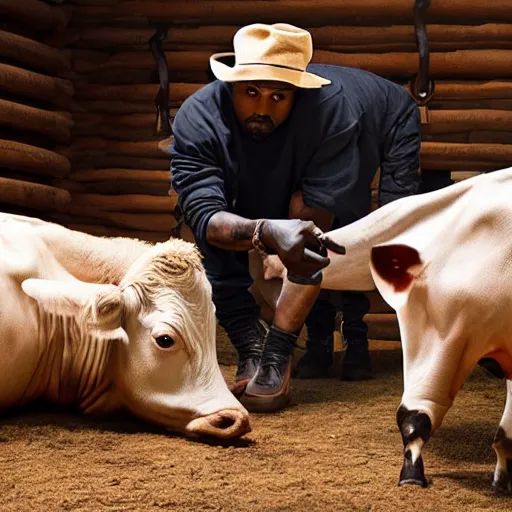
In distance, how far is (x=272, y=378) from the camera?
444cm

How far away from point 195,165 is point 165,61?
2.23m

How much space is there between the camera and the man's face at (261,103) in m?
4.59

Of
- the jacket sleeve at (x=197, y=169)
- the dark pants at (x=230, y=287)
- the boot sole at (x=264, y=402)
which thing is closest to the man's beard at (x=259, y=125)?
the jacket sleeve at (x=197, y=169)

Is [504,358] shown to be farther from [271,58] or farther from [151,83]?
[151,83]

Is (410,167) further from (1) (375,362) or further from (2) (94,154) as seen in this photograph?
(2) (94,154)

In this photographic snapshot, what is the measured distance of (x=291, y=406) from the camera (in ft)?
14.6

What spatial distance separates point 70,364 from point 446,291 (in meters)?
1.55

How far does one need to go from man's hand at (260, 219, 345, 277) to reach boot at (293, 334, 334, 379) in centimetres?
163

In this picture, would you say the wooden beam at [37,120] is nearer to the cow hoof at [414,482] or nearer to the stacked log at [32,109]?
the stacked log at [32,109]

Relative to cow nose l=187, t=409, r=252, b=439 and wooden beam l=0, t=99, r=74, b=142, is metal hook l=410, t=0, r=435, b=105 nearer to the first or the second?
wooden beam l=0, t=99, r=74, b=142

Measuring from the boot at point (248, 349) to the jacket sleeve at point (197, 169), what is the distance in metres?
0.48

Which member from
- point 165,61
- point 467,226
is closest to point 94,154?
point 165,61

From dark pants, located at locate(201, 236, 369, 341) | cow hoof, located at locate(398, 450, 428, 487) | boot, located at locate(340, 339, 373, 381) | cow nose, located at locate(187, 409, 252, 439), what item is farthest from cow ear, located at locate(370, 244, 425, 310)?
boot, located at locate(340, 339, 373, 381)

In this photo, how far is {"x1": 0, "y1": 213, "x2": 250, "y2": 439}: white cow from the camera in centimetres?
370
